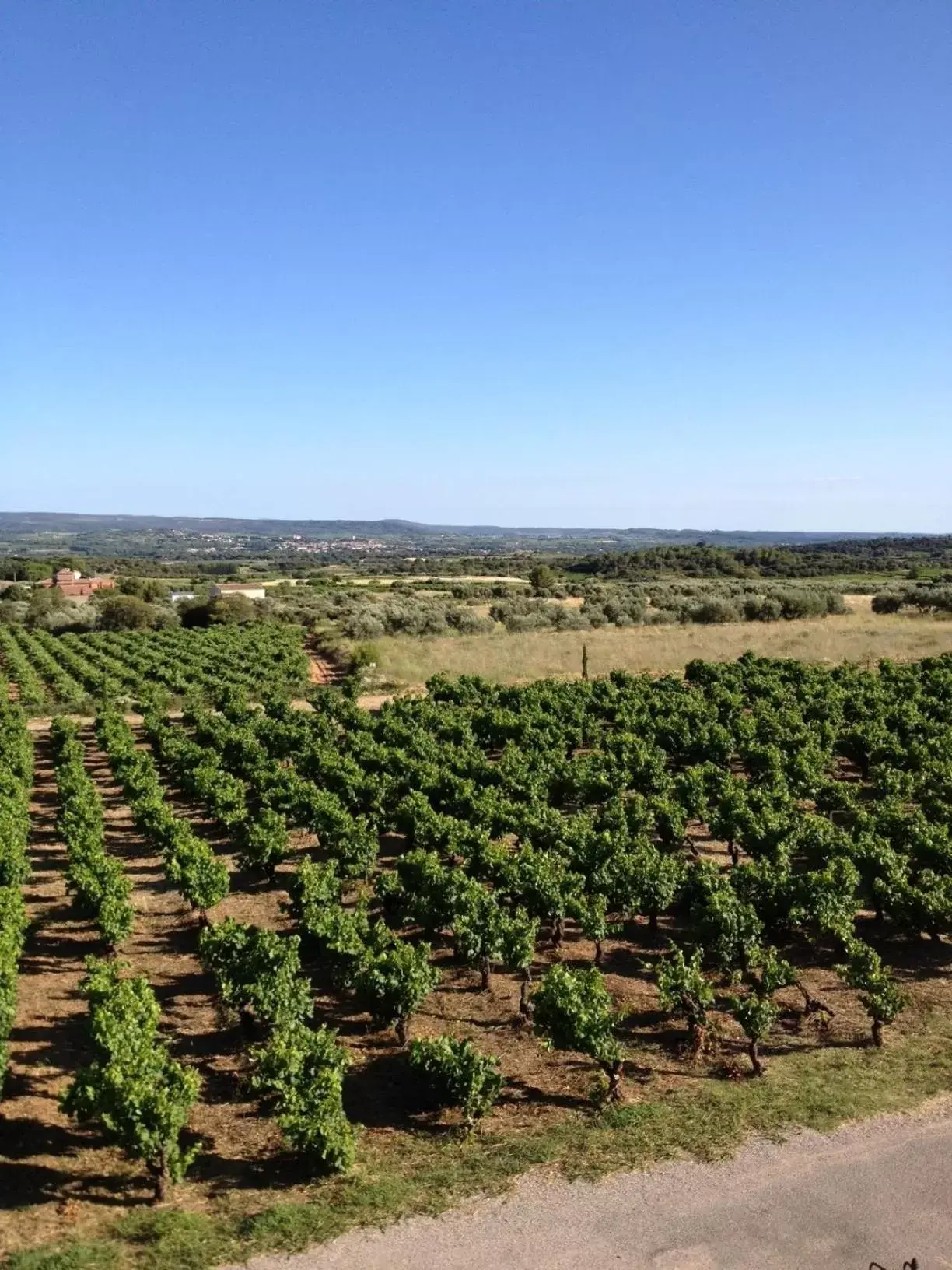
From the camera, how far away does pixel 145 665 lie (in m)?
49.6

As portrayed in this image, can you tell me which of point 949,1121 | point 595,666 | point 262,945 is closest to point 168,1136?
point 262,945

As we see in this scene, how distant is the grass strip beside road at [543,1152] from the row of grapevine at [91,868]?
22.3 feet

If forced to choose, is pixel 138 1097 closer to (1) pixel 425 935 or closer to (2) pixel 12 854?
(1) pixel 425 935

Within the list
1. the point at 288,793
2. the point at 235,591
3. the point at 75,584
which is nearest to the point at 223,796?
the point at 288,793

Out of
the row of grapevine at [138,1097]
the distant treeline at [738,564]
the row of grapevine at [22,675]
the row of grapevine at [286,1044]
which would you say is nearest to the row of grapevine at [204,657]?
the row of grapevine at [22,675]

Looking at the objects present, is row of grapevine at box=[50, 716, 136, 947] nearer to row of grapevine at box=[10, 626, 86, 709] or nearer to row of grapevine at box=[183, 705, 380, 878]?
row of grapevine at box=[183, 705, 380, 878]

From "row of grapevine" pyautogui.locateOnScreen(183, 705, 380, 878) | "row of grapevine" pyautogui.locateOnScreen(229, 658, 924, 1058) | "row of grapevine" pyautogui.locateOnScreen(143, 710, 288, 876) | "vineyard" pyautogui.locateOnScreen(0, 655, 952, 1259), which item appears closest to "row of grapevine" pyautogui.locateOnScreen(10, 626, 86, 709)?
"row of grapevine" pyautogui.locateOnScreen(229, 658, 924, 1058)

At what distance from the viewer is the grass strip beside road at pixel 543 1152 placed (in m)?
9.36

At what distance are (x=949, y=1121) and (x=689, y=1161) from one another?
12.1 ft

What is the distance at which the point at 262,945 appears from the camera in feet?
44.2

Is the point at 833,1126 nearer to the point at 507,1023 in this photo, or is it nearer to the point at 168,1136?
the point at 507,1023

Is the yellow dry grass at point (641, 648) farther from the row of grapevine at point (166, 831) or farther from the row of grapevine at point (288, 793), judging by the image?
the row of grapevine at point (166, 831)

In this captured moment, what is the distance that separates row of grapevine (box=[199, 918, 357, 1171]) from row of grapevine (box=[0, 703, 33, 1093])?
2.91 metres

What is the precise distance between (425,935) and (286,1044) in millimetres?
6093
